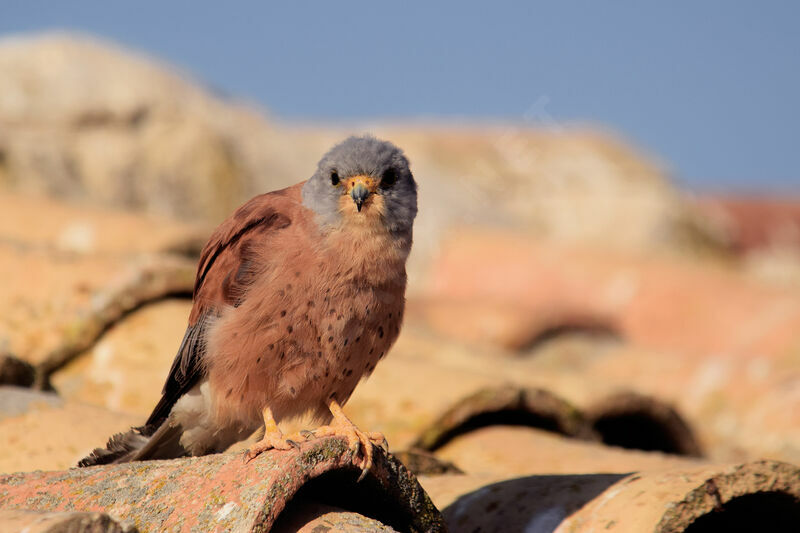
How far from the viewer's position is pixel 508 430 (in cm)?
402

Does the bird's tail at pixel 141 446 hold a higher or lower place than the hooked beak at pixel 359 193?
lower

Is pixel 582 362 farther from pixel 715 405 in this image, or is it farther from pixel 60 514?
pixel 60 514

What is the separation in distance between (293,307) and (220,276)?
0.33 meters

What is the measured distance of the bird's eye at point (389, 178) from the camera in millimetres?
3205

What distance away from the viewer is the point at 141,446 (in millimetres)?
3039

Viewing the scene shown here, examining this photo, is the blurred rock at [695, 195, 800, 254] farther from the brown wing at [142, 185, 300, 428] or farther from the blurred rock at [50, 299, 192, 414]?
the brown wing at [142, 185, 300, 428]

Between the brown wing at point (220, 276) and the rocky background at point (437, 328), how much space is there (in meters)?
0.23

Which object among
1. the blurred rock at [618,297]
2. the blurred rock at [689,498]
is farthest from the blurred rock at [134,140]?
the blurred rock at [689,498]

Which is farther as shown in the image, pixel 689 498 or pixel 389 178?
pixel 389 178

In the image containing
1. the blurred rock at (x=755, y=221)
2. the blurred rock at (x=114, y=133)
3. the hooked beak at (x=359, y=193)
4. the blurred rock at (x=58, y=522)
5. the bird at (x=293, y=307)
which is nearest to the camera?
the blurred rock at (x=58, y=522)

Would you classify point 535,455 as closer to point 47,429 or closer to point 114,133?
point 47,429

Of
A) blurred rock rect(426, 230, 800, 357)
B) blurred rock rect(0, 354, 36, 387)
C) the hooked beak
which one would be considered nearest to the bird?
the hooked beak

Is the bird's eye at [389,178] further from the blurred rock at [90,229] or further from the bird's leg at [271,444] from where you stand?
the blurred rock at [90,229]

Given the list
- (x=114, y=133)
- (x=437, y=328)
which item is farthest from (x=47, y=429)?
(x=114, y=133)
